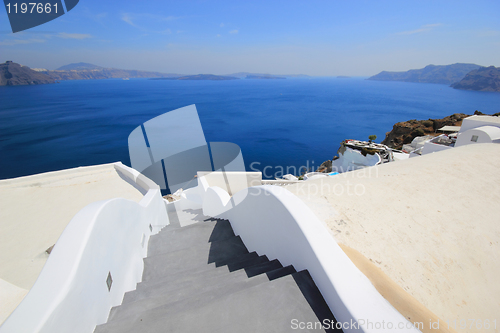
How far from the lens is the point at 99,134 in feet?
187

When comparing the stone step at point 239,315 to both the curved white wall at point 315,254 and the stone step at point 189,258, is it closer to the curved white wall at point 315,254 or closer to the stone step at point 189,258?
the curved white wall at point 315,254

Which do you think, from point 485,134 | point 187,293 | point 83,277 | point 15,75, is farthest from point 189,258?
point 15,75

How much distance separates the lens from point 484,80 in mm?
152875

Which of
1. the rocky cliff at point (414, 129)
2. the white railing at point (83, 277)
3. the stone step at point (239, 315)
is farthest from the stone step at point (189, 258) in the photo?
the rocky cliff at point (414, 129)

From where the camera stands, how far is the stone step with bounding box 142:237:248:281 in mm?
3383

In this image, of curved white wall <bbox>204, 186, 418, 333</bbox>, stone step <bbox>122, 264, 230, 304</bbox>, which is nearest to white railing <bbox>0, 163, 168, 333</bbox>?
stone step <bbox>122, 264, 230, 304</bbox>

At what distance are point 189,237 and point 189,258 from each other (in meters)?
0.91

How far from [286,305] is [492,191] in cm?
350

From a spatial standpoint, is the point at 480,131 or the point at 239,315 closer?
the point at 239,315

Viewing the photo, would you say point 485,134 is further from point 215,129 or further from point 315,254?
point 215,129

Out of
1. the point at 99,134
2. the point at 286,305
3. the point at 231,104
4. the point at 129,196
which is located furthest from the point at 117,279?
the point at 231,104

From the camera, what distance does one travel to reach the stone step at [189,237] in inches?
167

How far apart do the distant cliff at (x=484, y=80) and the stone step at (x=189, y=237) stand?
20321 cm

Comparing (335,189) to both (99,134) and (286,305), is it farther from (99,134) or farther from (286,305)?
(99,134)
